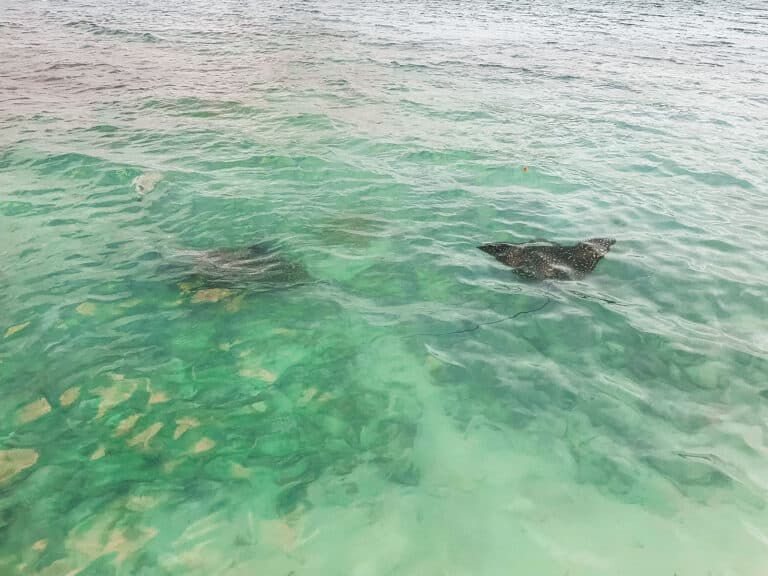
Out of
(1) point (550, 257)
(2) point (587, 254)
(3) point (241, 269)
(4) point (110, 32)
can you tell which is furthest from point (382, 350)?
(4) point (110, 32)

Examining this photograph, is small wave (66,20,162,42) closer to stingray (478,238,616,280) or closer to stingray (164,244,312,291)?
stingray (164,244,312,291)

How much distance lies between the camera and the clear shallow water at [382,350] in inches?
173

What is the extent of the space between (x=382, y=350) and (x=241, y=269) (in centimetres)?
276

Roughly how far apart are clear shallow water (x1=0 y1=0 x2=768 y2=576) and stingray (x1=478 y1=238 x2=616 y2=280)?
1.00ft

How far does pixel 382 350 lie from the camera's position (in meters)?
6.43

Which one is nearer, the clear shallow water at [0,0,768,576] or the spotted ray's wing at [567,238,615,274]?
the clear shallow water at [0,0,768,576]

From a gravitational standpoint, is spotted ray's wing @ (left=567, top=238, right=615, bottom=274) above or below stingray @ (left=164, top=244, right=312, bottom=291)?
above

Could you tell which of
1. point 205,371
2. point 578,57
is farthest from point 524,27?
point 205,371

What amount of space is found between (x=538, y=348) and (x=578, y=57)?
67.7 feet

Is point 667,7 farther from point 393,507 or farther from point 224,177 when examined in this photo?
point 393,507

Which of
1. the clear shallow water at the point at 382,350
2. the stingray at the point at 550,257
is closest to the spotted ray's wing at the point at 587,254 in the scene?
the stingray at the point at 550,257

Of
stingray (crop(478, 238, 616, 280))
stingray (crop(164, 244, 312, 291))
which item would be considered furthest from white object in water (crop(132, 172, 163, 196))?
stingray (crop(478, 238, 616, 280))

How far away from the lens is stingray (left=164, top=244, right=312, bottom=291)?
7449mm

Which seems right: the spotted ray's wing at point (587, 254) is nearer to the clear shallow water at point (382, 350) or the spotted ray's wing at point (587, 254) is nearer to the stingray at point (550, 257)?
the stingray at point (550, 257)
